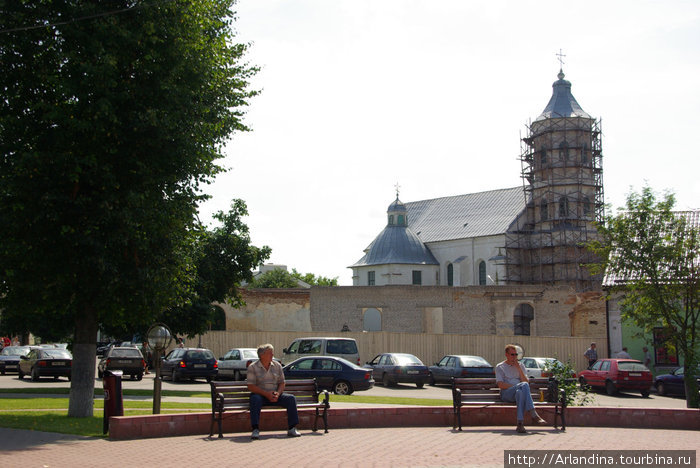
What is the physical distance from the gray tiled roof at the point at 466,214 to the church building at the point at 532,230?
0.15 meters

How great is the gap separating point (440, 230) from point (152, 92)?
67773mm

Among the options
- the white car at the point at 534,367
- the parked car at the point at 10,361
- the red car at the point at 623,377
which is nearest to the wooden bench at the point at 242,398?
the white car at the point at 534,367

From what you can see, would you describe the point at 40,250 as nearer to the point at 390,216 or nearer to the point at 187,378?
the point at 187,378

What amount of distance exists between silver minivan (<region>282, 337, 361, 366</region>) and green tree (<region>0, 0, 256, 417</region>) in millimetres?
15051

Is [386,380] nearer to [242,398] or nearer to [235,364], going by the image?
[235,364]

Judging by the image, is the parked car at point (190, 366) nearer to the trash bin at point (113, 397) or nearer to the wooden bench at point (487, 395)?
the trash bin at point (113, 397)

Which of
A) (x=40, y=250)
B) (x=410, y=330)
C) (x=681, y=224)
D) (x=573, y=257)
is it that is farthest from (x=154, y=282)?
(x=573, y=257)

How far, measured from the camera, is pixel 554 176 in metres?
68.3

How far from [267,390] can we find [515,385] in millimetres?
4405

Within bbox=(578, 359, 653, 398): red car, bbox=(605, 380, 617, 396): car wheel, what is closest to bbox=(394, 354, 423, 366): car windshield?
bbox=(578, 359, 653, 398): red car

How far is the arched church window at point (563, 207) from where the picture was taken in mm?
67625

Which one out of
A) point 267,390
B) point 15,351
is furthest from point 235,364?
point 267,390

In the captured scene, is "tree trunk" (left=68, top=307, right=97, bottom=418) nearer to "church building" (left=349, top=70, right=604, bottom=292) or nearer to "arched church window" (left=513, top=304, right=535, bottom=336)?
"arched church window" (left=513, top=304, right=535, bottom=336)

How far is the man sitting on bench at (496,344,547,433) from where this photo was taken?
43.3 feet
